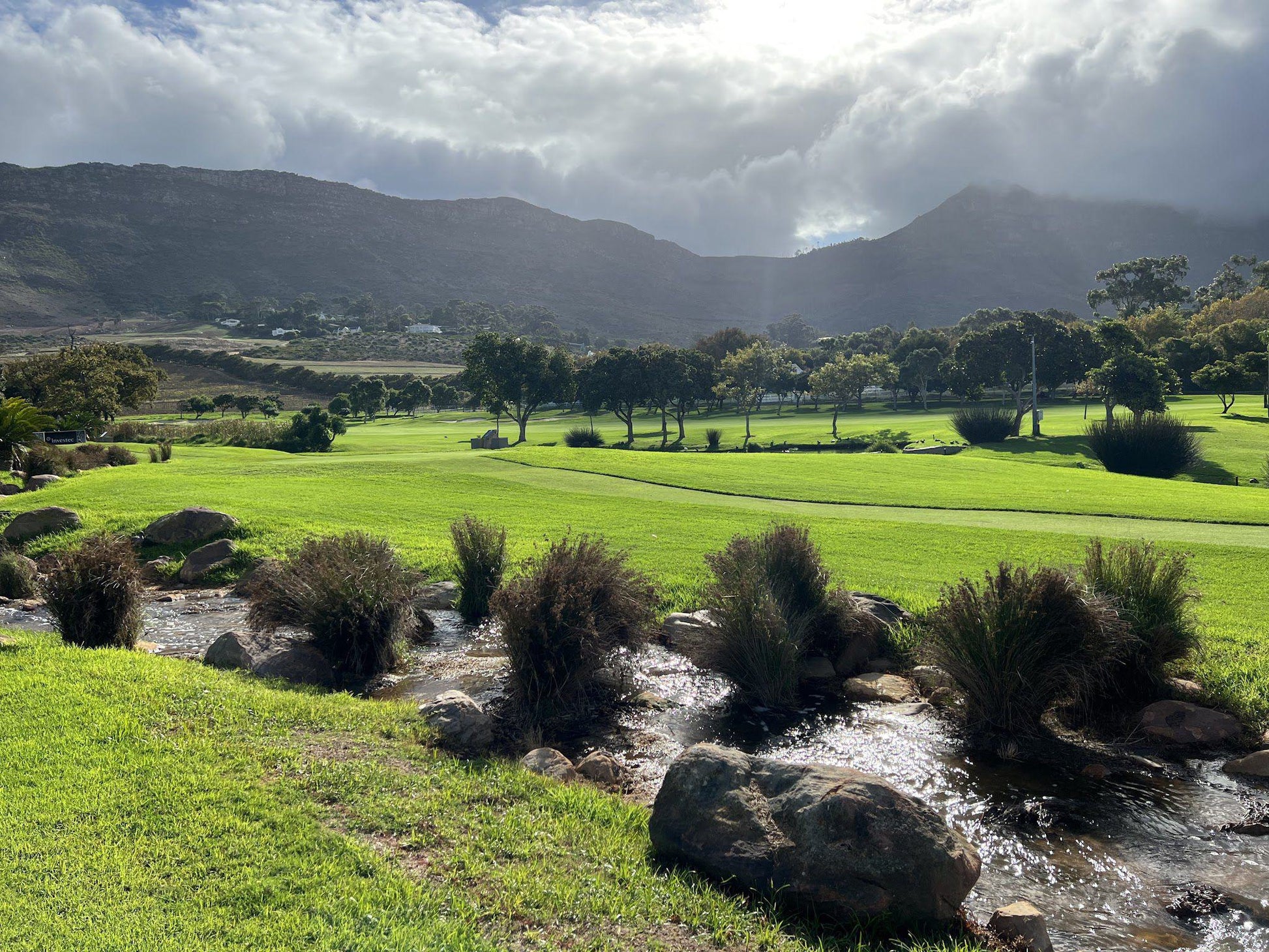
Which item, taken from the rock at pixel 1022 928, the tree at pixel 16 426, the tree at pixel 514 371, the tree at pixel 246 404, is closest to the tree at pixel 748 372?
the tree at pixel 514 371

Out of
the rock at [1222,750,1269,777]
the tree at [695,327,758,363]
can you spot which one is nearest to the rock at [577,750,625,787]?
the rock at [1222,750,1269,777]

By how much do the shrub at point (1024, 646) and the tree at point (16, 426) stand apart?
108 ft

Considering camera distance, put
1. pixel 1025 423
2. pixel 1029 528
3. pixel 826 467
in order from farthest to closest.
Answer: pixel 1025 423 → pixel 826 467 → pixel 1029 528

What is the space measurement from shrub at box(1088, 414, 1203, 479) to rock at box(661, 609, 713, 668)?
3550 centimetres

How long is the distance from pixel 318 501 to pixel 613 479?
39.0ft

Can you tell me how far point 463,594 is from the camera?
14891 mm

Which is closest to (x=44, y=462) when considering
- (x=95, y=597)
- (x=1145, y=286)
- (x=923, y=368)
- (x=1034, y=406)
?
(x=95, y=597)

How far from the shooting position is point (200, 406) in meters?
92.6

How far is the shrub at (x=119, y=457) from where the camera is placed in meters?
35.9

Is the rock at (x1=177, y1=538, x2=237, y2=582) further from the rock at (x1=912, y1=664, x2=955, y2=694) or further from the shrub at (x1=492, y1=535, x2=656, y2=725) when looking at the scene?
the rock at (x1=912, y1=664, x2=955, y2=694)

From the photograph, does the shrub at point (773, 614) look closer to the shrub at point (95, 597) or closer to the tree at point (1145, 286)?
the shrub at point (95, 597)

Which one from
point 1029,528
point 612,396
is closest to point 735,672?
point 1029,528

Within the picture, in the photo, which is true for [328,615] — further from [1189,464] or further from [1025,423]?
[1025,423]

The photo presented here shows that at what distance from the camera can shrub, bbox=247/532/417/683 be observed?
11.1 meters
